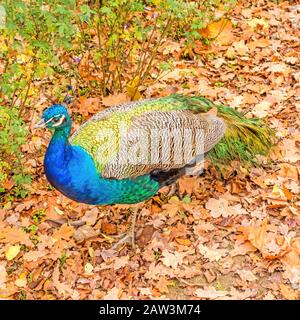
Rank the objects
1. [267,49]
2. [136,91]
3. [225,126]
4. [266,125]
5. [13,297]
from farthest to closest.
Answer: [267,49], [136,91], [266,125], [225,126], [13,297]

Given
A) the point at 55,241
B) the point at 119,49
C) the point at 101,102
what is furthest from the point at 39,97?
the point at 55,241

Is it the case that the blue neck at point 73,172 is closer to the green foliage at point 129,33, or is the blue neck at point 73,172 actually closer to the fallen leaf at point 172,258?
the fallen leaf at point 172,258

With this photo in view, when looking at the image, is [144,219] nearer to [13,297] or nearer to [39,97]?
[13,297]

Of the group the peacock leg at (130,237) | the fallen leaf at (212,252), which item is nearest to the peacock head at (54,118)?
the peacock leg at (130,237)

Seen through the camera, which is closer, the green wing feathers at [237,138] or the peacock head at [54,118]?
the peacock head at [54,118]

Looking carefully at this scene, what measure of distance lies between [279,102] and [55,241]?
2.62 metres

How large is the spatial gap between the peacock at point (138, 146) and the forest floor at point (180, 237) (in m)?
0.33

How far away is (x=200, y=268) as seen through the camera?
12.4 feet

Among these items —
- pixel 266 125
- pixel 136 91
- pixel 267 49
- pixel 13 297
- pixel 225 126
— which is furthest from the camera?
pixel 267 49

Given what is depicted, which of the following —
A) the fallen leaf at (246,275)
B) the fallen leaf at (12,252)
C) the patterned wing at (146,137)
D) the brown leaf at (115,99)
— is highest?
the patterned wing at (146,137)

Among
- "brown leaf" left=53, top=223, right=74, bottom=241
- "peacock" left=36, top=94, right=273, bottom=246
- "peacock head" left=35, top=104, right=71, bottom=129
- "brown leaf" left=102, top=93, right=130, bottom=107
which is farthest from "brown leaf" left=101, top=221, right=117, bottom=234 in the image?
"brown leaf" left=102, top=93, right=130, bottom=107

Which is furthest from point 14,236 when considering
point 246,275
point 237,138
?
point 237,138

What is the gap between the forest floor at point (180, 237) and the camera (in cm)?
367

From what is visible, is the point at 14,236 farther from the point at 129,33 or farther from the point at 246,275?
the point at 129,33
